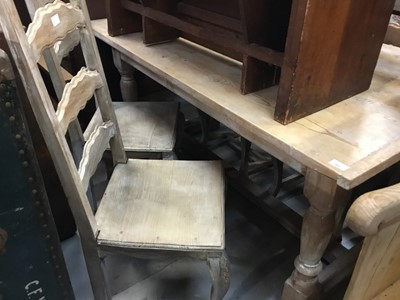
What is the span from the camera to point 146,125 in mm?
1442

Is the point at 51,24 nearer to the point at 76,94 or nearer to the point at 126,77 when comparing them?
the point at 76,94

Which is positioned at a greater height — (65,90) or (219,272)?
(65,90)

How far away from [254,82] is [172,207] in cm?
41

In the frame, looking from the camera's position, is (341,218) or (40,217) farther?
(341,218)

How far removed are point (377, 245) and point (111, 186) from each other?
74 cm

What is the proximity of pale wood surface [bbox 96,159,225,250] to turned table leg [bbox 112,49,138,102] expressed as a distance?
0.49 metres

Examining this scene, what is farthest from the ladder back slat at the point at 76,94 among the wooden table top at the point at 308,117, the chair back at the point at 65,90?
the wooden table top at the point at 308,117

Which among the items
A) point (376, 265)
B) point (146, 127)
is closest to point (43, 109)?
point (146, 127)

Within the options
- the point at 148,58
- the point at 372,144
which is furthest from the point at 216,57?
the point at 372,144

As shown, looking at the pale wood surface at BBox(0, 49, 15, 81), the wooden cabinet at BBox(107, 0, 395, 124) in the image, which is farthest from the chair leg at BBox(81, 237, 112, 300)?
the wooden cabinet at BBox(107, 0, 395, 124)

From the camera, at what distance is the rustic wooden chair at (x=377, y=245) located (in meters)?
0.60

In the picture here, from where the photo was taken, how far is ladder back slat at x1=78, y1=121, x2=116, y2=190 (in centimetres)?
98

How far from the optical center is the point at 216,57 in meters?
1.28

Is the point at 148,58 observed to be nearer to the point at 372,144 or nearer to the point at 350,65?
the point at 350,65
